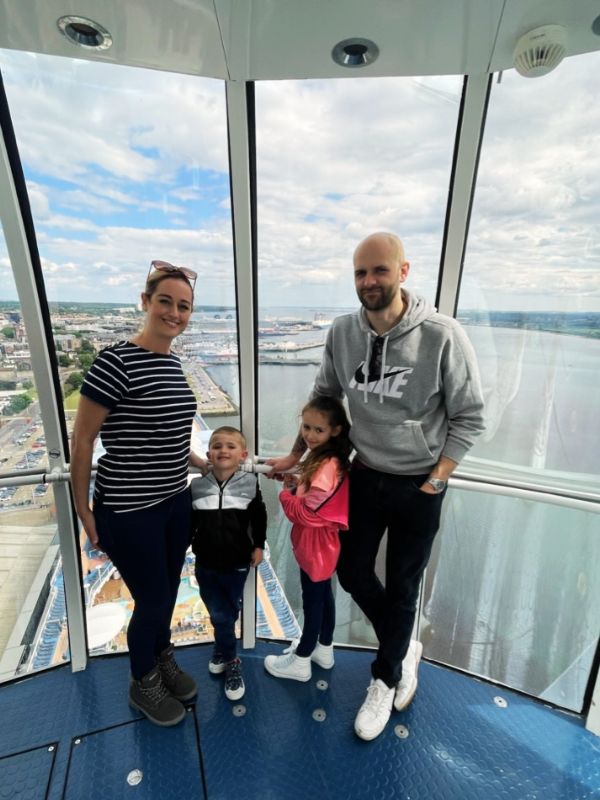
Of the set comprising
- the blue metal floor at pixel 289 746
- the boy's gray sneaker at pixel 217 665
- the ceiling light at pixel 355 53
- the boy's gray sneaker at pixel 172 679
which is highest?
the ceiling light at pixel 355 53

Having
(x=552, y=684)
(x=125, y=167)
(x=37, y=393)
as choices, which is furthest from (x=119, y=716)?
(x=125, y=167)

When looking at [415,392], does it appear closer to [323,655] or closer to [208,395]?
[208,395]

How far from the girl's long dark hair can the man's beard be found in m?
0.45

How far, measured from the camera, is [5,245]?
1702 mm

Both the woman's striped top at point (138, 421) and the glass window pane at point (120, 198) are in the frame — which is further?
the glass window pane at point (120, 198)

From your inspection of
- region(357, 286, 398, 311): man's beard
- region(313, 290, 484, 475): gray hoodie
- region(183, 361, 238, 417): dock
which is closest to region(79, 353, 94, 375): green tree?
region(183, 361, 238, 417): dock

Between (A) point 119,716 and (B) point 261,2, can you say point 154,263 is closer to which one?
(B) point 261,2

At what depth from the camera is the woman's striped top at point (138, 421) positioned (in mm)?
1345

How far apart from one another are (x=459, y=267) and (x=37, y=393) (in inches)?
83.6

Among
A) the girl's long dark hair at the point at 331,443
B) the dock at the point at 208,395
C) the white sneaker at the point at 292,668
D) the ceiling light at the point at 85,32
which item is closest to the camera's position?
the ceiling light at the point at 85,32

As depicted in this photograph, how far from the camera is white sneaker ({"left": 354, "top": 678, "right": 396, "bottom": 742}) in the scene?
5.42ft

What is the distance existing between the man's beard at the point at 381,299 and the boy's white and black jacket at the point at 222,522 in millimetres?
1001

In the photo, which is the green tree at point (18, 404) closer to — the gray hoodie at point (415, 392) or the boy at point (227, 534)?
the boy at point (227, 534)

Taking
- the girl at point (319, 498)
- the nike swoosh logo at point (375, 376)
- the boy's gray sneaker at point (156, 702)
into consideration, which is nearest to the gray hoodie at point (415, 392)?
the nike swoosh logo at point (375, 376)
